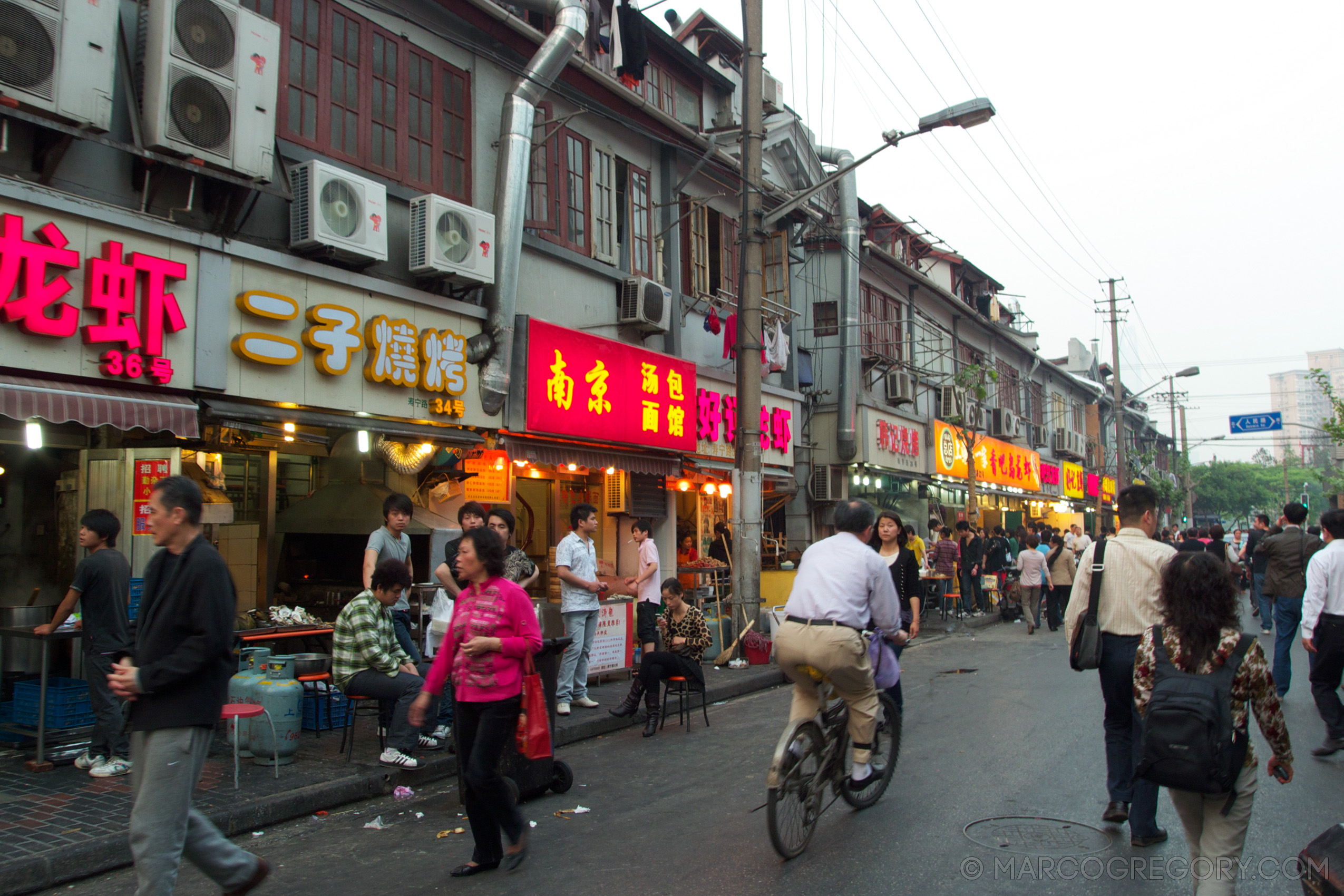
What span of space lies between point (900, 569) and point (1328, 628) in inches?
132

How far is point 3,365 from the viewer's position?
6.98 m

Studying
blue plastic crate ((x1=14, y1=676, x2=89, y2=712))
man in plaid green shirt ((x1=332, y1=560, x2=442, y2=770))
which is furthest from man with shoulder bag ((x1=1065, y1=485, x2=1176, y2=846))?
blue plastic crate ((x1=14, y1=676, x2=89, y2=712))

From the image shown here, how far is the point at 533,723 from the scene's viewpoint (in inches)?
208

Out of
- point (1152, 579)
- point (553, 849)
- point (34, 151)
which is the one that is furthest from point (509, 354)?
point (1152, 579)

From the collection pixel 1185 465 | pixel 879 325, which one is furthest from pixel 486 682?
pixel 1185 465

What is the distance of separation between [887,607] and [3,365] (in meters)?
6.61

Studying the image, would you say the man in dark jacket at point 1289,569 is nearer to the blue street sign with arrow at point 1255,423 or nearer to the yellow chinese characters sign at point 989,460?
the yellow chinese characters sign at point 989,460

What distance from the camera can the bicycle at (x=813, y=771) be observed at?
16.1ft

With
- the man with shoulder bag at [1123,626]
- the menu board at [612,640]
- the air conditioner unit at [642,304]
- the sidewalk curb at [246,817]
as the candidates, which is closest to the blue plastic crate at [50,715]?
the sidewalk curb at [246,817]

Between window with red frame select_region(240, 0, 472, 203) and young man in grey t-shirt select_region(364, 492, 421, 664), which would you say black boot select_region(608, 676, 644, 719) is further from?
window with red frame select_region(240, 0, 472, 203)

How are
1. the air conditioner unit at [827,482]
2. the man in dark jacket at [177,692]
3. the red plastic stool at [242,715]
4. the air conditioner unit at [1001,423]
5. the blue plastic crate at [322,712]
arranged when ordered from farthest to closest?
1. the air conditioner unit at [1001,423]
2. the air conditioner unit at [827,482]
3. the blue plastic crate at [322,712]
4. the red plastic stool at [242,715]
5. the man in dark jacket at [177,692]

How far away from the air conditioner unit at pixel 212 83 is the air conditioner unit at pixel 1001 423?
26969 millimetres

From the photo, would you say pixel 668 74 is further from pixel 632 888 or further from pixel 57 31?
pixel 632 888

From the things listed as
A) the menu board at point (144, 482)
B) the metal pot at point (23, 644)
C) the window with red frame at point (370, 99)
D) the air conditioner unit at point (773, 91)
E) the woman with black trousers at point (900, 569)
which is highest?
the air conditioner unit at point (773, 91)
